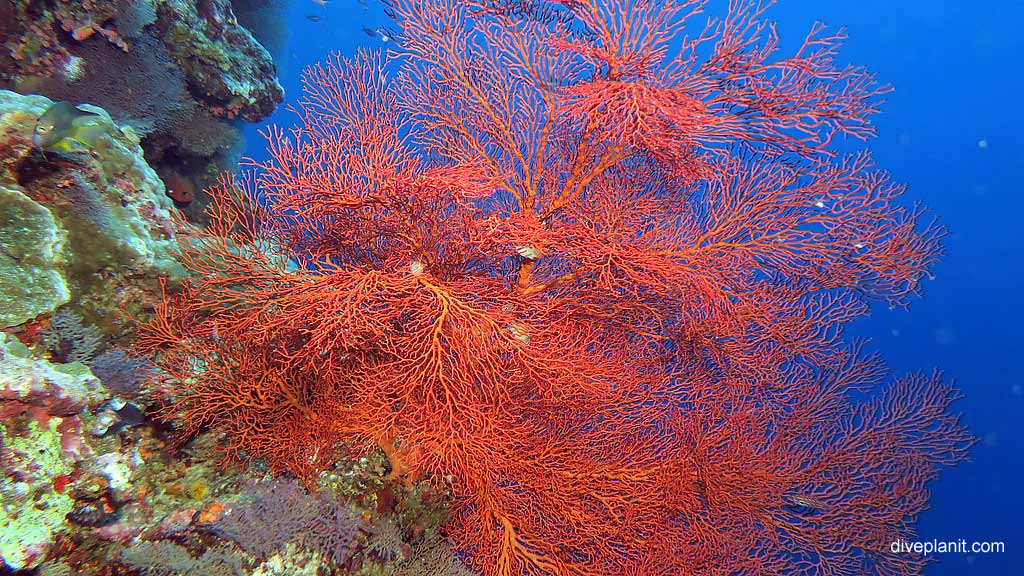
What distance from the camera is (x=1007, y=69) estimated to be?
25.2m

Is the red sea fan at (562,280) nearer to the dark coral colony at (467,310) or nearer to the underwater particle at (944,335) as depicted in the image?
the dark coral colony at (467,310)

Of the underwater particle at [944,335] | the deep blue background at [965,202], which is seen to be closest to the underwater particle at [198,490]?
the deep blue background at [965,202]

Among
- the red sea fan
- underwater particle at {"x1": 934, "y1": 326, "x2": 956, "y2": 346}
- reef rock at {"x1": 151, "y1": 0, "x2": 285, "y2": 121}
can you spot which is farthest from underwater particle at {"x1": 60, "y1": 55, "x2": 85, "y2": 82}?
underwater particle at {"x1": 934, "y1": 326, "x2": 956, "y2": 346}

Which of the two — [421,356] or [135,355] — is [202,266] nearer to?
[135,355]

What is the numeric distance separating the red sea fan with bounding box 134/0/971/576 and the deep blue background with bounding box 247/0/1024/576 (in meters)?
24.2

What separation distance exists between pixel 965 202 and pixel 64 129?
36.2 metres

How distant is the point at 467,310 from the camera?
102 inches

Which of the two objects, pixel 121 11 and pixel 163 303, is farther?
pixel 121 11

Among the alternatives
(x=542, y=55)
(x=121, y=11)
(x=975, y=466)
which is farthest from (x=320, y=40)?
(x=975, y=466)

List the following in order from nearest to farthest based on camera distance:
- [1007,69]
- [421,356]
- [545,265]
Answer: [421,356] < [545,265] < [1007,69]

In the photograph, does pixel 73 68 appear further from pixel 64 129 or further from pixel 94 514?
pixel 94 514

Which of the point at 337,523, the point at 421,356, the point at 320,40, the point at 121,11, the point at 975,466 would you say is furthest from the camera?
the point at 320,40

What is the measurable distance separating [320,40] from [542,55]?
5874cm

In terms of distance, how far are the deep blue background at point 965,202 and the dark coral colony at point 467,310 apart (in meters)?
24.2
